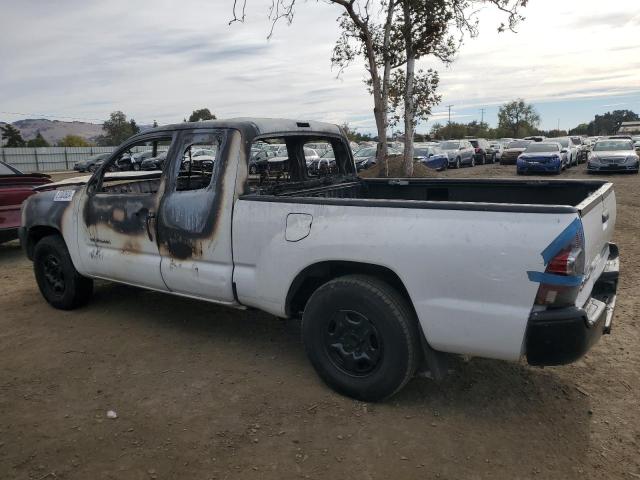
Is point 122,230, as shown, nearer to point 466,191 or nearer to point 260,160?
point 260,160

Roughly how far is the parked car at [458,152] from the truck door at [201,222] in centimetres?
2559

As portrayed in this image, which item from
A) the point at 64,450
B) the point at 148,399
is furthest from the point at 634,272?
the point at 64,450

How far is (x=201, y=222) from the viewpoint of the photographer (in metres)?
3.97

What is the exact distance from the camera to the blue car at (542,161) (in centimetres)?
2164

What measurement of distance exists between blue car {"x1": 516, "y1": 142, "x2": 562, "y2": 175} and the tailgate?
64.0 feet

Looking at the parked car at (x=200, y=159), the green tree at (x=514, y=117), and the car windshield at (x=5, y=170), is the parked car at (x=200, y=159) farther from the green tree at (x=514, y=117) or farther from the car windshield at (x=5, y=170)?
the green tree at (x=514, y=117)

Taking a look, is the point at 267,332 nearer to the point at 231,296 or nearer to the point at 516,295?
the point at 231,296

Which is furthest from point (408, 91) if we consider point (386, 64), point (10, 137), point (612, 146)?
point (10, 137)

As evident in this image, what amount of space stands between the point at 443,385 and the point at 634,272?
12.5ft

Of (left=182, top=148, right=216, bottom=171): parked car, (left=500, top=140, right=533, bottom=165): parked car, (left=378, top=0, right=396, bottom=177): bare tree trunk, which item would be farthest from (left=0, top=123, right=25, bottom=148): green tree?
(left=182, top=148, right=216, bottom=171): parked car

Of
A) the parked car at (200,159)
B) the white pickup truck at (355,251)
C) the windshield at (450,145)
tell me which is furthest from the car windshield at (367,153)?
the parked car at (200,159)

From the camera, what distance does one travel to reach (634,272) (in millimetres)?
6102

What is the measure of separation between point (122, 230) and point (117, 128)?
285ft

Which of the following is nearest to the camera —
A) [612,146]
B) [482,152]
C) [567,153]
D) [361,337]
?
[361,337]
